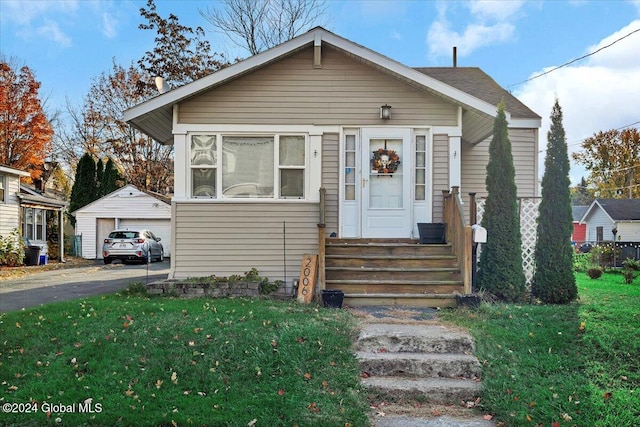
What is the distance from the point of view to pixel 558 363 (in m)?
4.83

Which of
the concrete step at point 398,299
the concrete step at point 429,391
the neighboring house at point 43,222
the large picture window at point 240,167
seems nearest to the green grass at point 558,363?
the concrete step at point 429,391

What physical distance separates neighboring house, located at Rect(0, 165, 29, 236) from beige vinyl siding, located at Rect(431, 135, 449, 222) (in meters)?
16.7

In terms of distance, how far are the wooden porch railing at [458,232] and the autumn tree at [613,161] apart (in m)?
39.6

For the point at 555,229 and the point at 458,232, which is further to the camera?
the point at 458,232

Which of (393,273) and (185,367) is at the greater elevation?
(393,273)

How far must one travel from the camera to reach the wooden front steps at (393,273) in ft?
24.4

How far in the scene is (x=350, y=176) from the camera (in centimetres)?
909

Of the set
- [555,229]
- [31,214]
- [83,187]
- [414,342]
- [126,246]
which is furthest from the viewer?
[83,187]

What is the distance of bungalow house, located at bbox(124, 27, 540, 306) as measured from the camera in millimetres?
8781

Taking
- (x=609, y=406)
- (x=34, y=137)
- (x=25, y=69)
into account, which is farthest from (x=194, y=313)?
(x=25, y=69)

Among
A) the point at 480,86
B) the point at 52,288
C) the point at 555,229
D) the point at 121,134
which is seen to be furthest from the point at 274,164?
the point at 121,134

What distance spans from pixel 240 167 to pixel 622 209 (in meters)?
33.9

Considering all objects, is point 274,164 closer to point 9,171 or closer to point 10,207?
point 9,171

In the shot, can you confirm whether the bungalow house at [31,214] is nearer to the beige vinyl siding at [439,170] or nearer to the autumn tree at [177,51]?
the autumn tree at [177,51]
